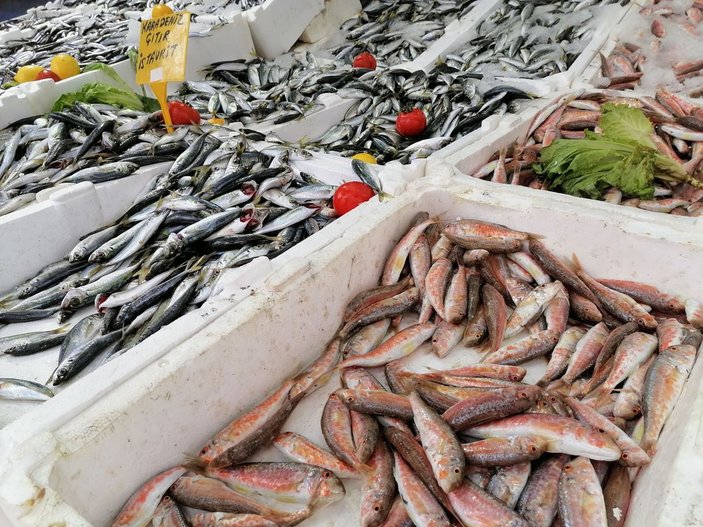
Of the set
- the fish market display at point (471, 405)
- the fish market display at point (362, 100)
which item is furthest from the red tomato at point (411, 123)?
the fish market display at point (471, 405)

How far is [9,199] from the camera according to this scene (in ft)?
11.5

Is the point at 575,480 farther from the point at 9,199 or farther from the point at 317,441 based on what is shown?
the point at 9,199

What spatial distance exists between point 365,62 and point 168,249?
4368mm

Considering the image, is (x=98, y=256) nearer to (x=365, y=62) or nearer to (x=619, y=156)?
(x=619, y=156)

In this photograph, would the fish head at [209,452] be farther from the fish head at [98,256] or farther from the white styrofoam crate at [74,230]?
the fish head at [98,256]

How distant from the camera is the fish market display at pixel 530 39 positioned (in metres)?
5.70

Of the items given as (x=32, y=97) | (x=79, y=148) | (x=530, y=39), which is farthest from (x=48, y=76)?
(x=530, y=39)

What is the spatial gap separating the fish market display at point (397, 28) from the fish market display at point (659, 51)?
2.33m

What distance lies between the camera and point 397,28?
7.56 meters

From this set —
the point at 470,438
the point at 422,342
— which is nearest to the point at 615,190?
the point at 422,342

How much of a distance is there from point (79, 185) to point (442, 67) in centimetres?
433

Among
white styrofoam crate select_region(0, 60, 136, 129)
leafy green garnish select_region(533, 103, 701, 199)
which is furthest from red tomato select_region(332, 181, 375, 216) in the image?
white styrofoam crate select_region(0, 60, 136, 129)

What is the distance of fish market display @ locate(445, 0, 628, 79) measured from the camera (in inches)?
224

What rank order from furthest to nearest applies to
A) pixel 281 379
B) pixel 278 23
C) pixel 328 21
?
1. pixel 328 21
2. pixel 278 23
3. pixel 281 379
